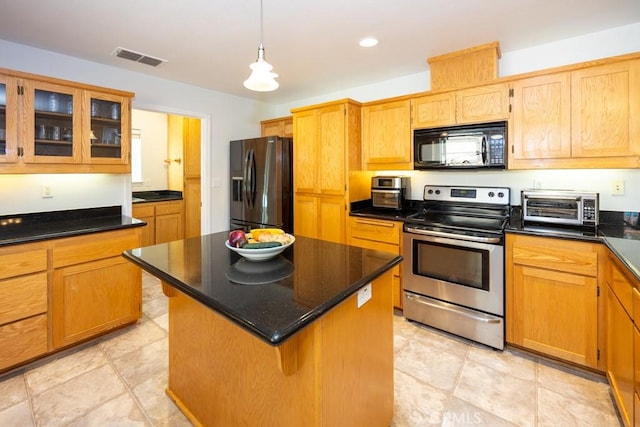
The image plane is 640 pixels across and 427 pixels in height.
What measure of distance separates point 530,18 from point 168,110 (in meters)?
3.43

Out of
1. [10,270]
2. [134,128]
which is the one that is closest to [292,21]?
[10,270]

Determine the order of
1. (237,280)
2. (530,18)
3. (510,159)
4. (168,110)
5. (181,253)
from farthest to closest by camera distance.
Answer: (168,110)
(510,159)
(530,18)
(181,253)
(237,280)

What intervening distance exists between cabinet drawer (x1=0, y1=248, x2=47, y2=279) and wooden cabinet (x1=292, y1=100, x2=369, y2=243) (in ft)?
7.40

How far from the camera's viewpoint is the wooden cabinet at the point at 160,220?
186 inches

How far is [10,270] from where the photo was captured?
209cm

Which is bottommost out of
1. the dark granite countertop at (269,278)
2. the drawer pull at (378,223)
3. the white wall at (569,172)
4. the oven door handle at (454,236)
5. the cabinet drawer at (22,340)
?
the cabinet drawer at (22,340)

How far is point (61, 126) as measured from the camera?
258cm

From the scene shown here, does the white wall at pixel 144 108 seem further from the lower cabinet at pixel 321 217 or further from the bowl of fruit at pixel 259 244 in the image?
the bowl of fruit at pixel 259 244

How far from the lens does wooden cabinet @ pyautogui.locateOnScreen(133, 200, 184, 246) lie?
15.5ft

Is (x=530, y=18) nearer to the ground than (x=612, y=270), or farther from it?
farther from it

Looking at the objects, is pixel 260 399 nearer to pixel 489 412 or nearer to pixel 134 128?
pixel 489 412

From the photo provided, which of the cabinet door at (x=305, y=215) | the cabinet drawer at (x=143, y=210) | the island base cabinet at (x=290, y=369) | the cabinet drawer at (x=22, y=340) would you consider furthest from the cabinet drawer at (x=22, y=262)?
the cabinet drawer at (x=143, y=210)

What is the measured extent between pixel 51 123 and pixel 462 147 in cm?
337

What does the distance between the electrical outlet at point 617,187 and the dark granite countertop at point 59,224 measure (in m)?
3.78
